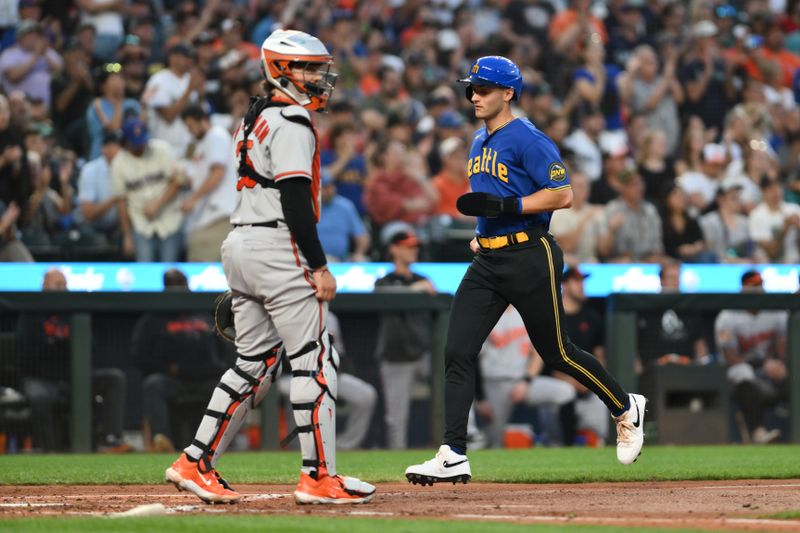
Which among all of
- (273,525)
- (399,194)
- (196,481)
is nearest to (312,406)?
(196,481)

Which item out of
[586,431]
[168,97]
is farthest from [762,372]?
[168,97]

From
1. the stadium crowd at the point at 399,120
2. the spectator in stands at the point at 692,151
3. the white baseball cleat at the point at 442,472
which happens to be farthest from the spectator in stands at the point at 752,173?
the white baseball cleat at the point at 442,472

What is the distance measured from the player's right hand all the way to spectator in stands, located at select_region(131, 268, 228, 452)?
4.94 meters

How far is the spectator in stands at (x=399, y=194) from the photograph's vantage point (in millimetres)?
13172

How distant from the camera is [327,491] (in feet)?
19.0

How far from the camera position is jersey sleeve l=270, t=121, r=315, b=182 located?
18.5 ft

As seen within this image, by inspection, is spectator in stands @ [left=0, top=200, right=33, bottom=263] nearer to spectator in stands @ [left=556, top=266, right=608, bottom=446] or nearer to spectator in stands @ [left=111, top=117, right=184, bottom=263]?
spectator in stands @ [left=111, top=117, right=184, bottom=263]

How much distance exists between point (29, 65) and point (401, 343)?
5.02m

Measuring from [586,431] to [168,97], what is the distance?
521cm

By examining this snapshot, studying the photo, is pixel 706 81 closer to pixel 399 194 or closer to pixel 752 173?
pixel 752 173

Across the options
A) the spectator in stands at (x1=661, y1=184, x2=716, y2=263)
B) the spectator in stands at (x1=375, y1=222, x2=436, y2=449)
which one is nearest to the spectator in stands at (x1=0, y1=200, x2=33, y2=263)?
the spectator in stands at (x1=375, y1=222, x2=436, y2=449)

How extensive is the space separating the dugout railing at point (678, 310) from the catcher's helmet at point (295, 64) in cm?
622

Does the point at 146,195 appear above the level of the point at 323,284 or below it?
above

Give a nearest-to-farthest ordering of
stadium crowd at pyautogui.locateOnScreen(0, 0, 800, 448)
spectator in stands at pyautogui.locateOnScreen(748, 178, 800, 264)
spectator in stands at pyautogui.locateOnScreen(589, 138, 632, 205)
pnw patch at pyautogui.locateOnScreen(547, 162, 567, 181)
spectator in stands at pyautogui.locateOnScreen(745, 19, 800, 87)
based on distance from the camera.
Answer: pnw patch at pyautogui.locateOnScreen(547, 162, 567, 181) → stadium crowd at pyautogui.locateOnScreen(0, 0, 800, 448) → spectator in stands at pyautogui.locateOnScreen(748, 178, 800, 264) → spectator in stands at pyautogui.locateOnScreen(589, 138, 632, 205) → spectator in stands at pyautogui.locateOnScreen(745, 19, 800, 87)
